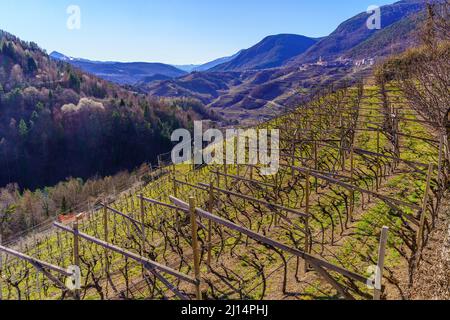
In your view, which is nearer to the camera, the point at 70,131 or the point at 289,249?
the point at 289,249

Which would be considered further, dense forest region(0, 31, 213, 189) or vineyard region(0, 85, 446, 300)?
dense forest region(0, 31, 213, 189)

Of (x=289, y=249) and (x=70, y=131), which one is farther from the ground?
(x=289, y=249)

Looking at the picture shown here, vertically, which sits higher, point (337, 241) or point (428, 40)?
point (428, 40)

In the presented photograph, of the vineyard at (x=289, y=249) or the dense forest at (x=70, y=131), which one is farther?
the dense forest at (x=70, y=131)

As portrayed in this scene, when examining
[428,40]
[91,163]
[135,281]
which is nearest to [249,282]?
[135,281]

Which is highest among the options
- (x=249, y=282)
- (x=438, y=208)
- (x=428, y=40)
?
(x=428, y=40)

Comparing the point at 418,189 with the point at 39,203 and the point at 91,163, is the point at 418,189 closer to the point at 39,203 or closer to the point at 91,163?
the point at 39,203
